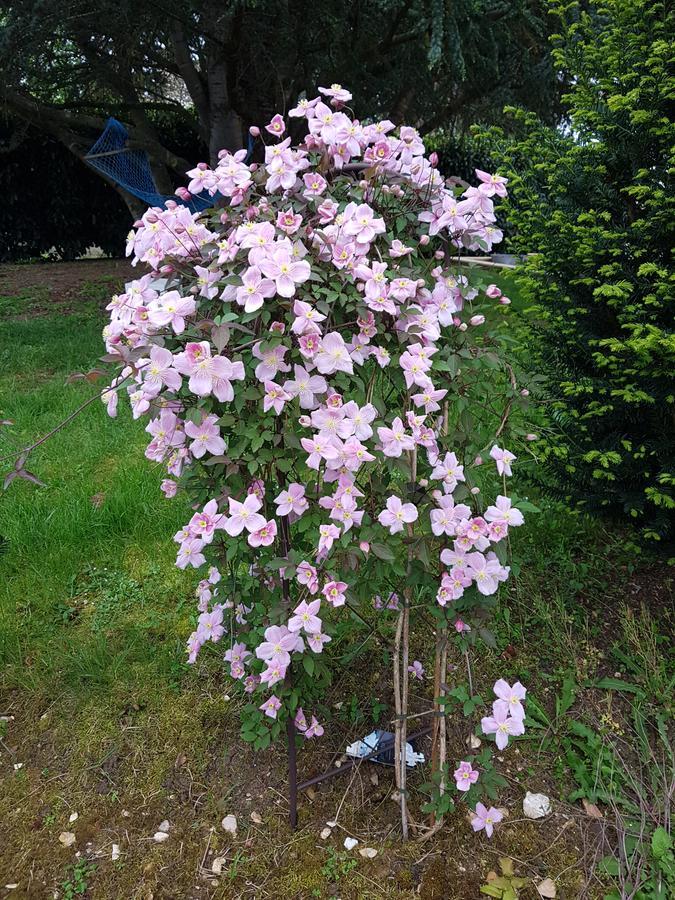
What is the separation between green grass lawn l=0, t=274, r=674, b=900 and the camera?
1.59m

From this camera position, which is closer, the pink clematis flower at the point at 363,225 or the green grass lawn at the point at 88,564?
the pink clematis flower at the point at 363,225

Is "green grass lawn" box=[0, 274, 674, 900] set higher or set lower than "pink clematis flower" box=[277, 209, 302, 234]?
lower

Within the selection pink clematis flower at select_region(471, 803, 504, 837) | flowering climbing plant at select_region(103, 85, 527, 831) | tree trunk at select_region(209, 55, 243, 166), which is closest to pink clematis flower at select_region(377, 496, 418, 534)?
flowering climbing plant at select_region(103, 85, 527, 831)

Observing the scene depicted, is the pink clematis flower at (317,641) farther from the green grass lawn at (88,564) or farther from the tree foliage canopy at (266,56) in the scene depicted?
the tree foliage canopy at (266,56)

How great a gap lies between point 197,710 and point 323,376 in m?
1.29

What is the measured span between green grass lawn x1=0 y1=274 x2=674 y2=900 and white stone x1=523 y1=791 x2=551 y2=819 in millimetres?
30

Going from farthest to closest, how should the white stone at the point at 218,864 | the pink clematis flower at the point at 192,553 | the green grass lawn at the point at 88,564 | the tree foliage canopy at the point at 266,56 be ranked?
1. the tree foliage canopy at the point at 266,56
2. the green grass lawn at the point at 88,564
3. the white stone at the point at 218,864
4. the pink clematis flower at the point at 192,553

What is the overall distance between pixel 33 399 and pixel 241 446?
3578 millimetres

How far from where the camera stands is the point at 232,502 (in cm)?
121

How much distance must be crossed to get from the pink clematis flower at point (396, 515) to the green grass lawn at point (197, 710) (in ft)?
3.06

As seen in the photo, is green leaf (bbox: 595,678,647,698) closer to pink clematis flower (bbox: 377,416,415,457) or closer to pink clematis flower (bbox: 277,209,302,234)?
pink clematis flower (bbox: 377,416,415,457)

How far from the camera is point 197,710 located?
2.00m

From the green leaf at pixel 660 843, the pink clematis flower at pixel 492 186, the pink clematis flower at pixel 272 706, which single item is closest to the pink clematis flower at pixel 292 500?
the pink clematis flower at pixel 272 706

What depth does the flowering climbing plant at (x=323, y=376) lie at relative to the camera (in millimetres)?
1186
